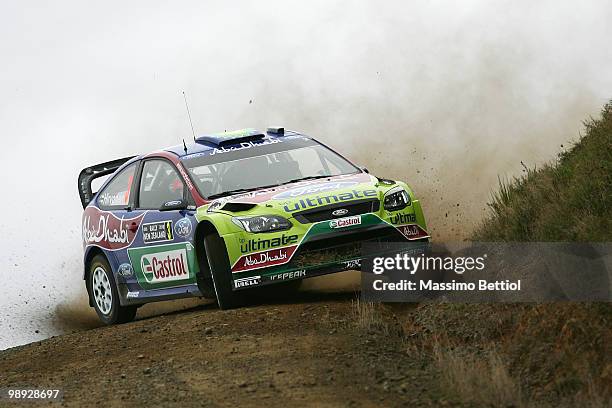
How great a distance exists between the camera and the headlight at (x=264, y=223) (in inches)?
420

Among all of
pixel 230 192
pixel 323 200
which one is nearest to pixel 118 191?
pixel 230 192

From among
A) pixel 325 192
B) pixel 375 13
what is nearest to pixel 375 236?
pixel 325 192

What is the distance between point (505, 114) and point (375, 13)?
5584 millimetres

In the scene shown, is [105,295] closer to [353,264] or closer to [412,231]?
[353,264]

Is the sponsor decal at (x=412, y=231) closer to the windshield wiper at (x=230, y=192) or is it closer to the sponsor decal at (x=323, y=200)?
the sponsor decal at (x=323, y=200)

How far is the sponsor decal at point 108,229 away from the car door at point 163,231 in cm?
12

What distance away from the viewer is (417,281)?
33.0 ft

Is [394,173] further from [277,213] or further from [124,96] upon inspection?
[124,96]

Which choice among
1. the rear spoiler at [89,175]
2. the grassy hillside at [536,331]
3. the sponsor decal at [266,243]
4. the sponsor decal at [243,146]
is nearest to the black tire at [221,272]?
the sponsor decal at [266,243]

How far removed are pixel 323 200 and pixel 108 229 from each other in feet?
9.64

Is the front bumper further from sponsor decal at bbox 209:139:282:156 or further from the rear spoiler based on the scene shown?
the rear spoiler

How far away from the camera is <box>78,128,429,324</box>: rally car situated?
10.7 m

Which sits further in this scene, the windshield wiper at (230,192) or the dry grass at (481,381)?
the windshield wiper at (230,192)

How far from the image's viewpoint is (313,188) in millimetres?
11125
